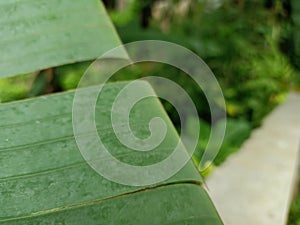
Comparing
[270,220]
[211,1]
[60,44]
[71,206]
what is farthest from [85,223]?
[211,1]

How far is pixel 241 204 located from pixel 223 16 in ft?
4.63

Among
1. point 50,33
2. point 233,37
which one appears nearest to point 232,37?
point 233,37

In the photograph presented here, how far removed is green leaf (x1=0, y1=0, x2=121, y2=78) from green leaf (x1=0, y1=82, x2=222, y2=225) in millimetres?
47

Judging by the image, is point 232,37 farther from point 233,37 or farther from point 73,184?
point 73,184

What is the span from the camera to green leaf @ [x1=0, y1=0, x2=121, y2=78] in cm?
31

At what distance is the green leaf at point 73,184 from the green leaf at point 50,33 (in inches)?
1.8

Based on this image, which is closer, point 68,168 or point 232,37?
point 68,168

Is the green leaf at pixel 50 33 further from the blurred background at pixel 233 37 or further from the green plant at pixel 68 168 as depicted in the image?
the blurred background at pixel 233 37

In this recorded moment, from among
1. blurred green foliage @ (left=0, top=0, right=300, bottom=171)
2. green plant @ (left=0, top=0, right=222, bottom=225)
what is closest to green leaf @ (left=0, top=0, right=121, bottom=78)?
green plant @ (left=0, top=0, right=222, bottom=225)

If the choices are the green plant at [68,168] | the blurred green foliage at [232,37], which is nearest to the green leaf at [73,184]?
the green plant at [68,168]

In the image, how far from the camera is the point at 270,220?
2090 mm

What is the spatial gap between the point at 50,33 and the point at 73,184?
117mm

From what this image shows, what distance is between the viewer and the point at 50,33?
323 mm

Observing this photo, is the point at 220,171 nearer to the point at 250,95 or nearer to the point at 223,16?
the point at 250,95
